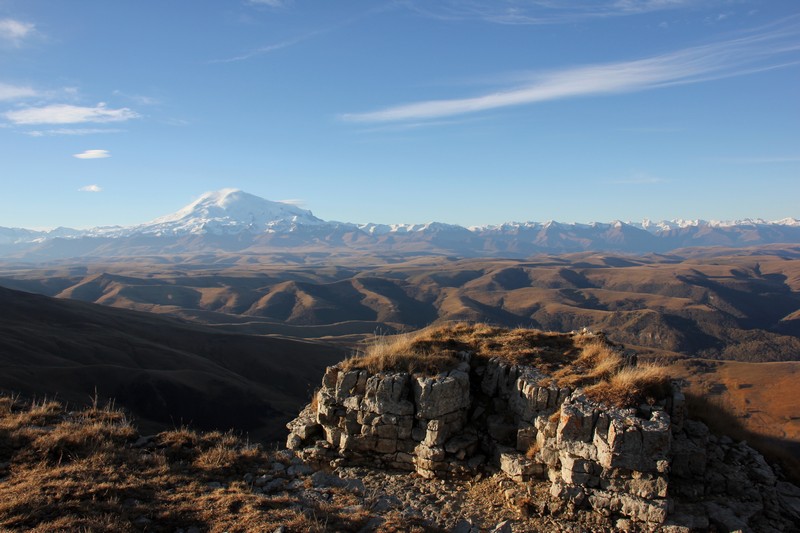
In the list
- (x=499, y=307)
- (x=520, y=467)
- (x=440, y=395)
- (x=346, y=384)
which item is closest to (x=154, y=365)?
(x=346, y=384)

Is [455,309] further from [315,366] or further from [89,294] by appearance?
[89,294]

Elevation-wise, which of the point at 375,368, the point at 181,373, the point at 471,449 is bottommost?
the point at 181,373

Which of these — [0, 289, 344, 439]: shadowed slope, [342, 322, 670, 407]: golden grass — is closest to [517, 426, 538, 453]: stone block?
[342, 322, 670, 407]: golden grass

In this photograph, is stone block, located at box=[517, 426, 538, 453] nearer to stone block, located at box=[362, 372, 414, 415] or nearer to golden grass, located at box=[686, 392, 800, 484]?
stone block, located at box=[362, 372, 414, 415]

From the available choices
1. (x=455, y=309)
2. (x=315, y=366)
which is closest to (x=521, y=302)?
(x=455, y=309)

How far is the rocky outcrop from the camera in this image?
909 cm

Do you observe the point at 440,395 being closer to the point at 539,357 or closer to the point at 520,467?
the point at 520,467

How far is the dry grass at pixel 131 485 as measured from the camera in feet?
25.0

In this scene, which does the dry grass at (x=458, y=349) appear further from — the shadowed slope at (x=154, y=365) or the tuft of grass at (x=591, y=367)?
the shadowed slope at (x=154, y=365)

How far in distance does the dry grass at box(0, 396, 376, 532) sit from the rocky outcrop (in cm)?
218

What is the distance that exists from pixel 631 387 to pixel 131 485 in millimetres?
10139

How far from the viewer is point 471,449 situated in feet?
36.7

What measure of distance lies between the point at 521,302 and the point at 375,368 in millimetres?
150309

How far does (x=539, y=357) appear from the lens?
41.0ft
